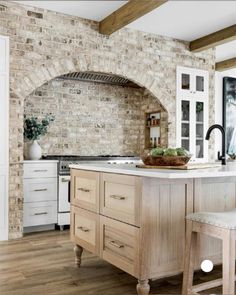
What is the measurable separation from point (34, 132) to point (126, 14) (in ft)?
6.56

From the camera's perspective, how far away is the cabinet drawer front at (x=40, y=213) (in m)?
4.22

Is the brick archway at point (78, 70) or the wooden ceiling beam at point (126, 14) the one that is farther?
the brick archway at point (78, 70)

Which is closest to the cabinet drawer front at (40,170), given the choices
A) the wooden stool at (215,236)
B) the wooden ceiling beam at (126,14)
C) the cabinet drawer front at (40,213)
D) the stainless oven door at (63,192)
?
the stainless oven door at (63,192)

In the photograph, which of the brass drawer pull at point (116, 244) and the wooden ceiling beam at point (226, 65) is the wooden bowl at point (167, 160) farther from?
the wooden ceiling beam at point (226, 65)

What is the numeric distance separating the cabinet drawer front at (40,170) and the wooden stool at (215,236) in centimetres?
263

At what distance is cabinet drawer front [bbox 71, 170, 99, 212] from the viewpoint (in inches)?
101

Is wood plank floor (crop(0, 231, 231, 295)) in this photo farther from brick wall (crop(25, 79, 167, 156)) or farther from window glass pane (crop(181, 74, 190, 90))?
window glass pane (crop(181, 74, 190, 90))

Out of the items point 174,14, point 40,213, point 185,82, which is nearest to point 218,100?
point 185,82

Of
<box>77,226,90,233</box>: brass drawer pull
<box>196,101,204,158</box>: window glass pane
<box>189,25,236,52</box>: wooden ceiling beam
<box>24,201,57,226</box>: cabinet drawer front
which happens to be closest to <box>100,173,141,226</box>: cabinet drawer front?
<box>77,226,90,233</box>: brass drawer pull

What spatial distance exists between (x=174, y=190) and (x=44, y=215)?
2.58m

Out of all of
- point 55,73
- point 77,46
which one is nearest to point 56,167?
point 55,73

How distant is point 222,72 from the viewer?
733 cm

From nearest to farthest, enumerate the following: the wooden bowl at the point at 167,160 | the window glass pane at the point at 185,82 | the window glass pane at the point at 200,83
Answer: the wooden bowl at the point at 167,160
the window glass pane at the point at 185,82
the window glass pane at the point at 200,83

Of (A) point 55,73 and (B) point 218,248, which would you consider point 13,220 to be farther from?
(B) point 218,248
